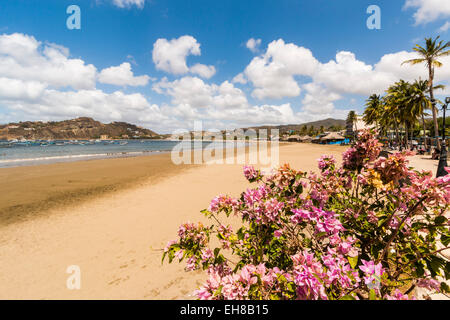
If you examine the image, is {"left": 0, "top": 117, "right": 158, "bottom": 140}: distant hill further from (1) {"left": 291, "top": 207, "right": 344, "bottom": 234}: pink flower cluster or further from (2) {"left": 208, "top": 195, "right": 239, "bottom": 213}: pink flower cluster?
(1) {"left": 291, "top": 207, "right": 344, "bottom": 234}: pink flower cluster

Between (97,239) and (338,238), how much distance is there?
6.74 metres

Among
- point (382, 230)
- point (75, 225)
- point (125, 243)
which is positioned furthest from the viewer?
point (75, 225)

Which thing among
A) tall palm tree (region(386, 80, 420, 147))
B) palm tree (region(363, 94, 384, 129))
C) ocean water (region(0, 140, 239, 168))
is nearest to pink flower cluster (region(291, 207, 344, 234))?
ocean water (region(0, 140, 239, 168))

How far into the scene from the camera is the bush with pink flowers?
57.2 inches

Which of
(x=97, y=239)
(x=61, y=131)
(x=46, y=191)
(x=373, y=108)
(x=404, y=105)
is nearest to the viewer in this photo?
(x=97, y=239)

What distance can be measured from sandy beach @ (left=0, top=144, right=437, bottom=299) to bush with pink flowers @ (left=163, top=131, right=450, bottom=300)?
0.87 meters

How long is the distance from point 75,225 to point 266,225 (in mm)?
7823

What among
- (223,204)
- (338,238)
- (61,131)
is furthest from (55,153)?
(61,131)

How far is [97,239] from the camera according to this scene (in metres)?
5.88

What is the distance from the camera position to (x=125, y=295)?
3785 millimetres

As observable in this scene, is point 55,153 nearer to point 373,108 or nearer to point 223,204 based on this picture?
point 223,204

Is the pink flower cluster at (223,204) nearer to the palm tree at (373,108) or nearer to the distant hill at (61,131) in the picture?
the palm tree at (373,108)
